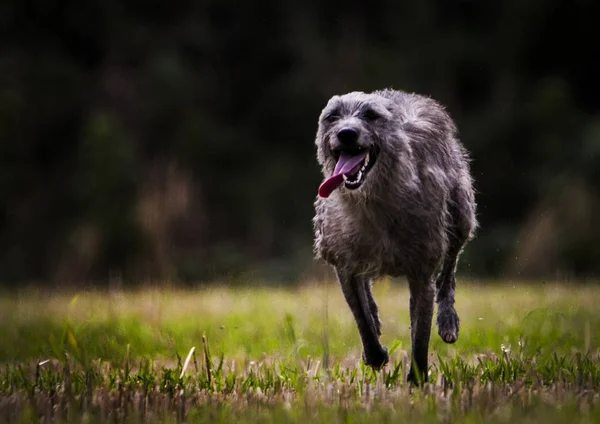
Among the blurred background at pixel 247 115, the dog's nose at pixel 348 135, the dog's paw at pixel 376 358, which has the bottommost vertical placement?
the dog's paw at pixel 376 358

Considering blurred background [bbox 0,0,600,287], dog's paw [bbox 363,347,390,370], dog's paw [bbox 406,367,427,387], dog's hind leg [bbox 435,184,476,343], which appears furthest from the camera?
blurred background [bbox 0,0,600,287]

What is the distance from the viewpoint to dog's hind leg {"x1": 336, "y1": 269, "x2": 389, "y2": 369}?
207 inches

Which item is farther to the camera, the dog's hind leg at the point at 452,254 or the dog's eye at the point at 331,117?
the dog's hind leg at the point at 452,254

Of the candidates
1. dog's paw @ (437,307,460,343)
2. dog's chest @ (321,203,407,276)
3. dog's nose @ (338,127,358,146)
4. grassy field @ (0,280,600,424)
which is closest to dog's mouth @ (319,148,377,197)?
dog's nose @ (338,127,358,146)

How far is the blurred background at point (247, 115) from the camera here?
17.0 meters

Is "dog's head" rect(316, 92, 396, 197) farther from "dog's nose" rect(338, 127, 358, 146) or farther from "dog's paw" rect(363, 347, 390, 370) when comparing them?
"dog's paw" rect(363, 347, 390, 370)

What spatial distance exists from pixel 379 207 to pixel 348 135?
468 millimetres

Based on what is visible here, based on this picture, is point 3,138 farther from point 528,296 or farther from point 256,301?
point 528,296

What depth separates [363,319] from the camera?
210 inches

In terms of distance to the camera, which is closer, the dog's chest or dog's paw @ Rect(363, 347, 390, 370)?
the dog's chest

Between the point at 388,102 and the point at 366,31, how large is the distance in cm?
1719

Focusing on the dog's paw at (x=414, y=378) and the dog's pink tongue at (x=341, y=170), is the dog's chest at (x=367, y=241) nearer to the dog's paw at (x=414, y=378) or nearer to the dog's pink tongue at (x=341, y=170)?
the dog's pink tongue at (x=341, y=170)

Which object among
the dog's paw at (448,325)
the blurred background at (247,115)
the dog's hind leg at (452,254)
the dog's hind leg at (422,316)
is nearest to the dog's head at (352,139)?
the dog's hind leg at (422,316)

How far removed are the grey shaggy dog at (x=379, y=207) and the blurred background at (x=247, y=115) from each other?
1001 cm
